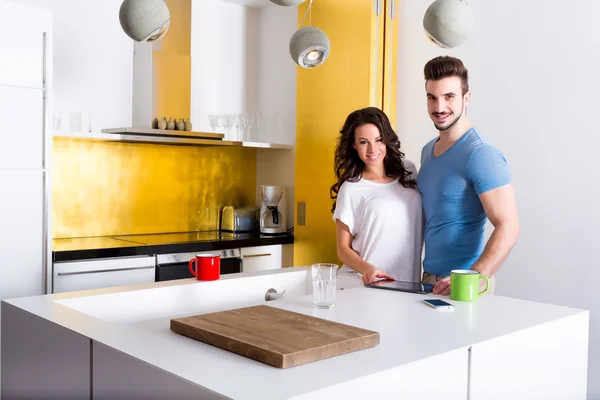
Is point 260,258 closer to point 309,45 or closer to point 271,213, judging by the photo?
point 271,213

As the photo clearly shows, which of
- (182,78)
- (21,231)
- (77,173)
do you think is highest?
(182,78)

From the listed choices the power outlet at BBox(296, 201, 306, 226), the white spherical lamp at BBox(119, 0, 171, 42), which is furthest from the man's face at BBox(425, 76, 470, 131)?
the power outlet at BBox(296, 201, 306, 226)

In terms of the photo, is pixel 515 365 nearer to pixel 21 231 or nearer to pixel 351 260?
pixel 351 260

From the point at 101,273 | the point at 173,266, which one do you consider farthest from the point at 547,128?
the point at 101,273

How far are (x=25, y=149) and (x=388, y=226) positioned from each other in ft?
6.16

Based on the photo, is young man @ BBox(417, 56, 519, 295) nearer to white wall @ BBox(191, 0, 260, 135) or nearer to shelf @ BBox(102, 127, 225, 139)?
shelf @ BBox(102, 127, 225, 139)

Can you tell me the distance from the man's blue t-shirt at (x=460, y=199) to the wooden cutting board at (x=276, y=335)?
1.09 meters

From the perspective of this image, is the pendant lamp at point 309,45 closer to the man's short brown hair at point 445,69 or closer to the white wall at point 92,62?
the man's short brown hair at point 445,69

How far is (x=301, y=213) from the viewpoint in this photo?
4.28 meters

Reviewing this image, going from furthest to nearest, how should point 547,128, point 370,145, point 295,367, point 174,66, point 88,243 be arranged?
point 174,66, point 88,243, point 547,128, point 370,145, point 295,367

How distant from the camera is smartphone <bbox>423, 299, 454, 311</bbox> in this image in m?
1.97

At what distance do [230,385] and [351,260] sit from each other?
168 cm

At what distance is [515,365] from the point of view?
1.68 m

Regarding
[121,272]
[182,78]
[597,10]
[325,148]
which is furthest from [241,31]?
[597,10]
